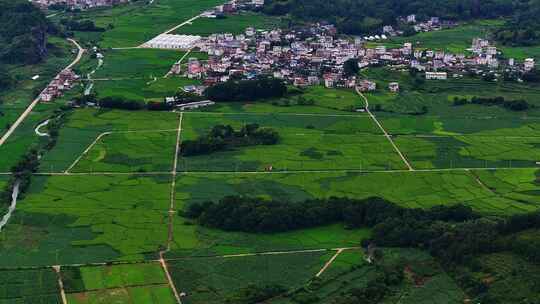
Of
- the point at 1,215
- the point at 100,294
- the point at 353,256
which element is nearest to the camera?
the point at 100,294

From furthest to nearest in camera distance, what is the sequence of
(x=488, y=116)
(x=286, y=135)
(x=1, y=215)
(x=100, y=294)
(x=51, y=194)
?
(x=488, y=116), (x=286, y=135), (x=51, y=194), (x=1, y=215), (x=100, y=294)

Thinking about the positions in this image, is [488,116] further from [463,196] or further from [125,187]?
[125,187]

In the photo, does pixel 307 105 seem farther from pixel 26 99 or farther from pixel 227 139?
pixel 26 99

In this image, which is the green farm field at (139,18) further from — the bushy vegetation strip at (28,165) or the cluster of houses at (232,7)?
the bushy vegetation strip at (28,165)

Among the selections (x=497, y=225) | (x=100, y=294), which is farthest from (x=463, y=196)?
(x=100, y=294)

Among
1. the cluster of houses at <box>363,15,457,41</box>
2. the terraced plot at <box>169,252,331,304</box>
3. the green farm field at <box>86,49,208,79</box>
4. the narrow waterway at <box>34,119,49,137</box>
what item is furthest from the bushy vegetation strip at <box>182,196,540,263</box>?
the cluster of houses at <box>363,15,457,41</box>

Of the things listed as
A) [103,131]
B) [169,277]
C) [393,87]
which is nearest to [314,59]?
[393,87]

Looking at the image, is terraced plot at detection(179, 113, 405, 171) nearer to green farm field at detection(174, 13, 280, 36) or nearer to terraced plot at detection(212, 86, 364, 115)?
terraced plot at detection(212, 86, 364, 115)
